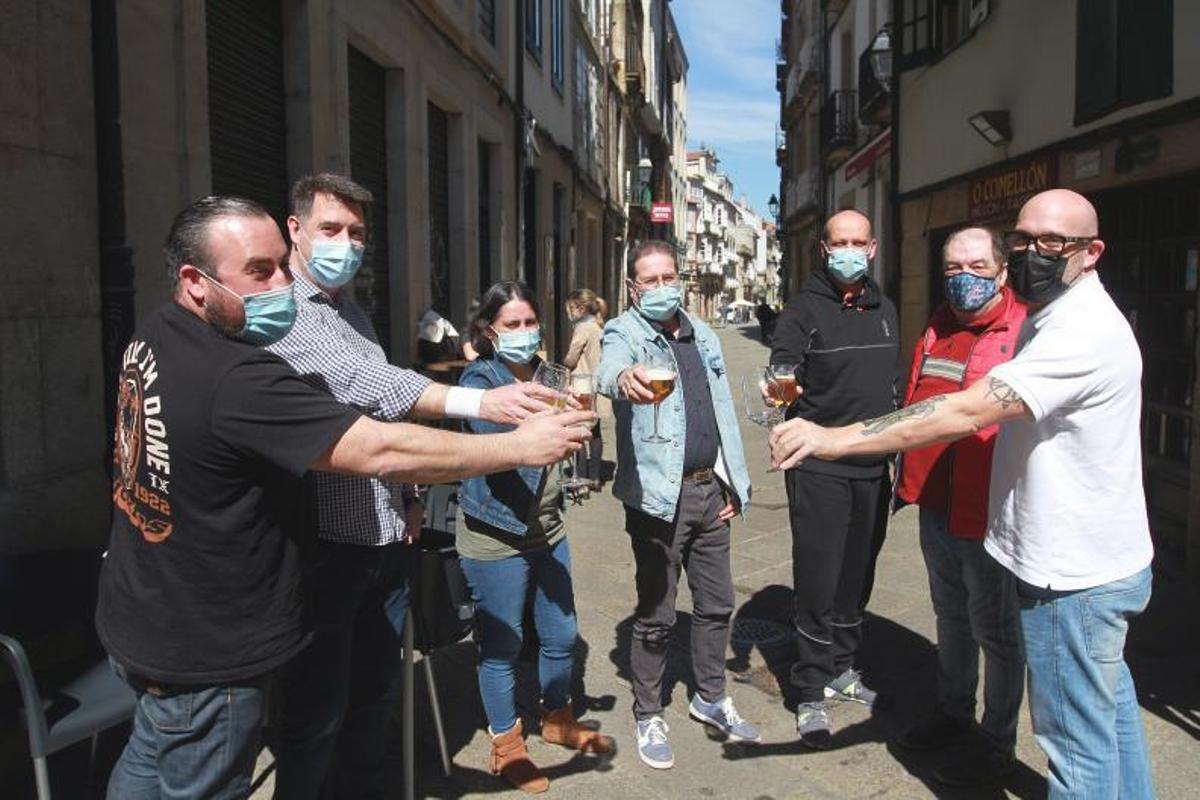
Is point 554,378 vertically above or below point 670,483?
above

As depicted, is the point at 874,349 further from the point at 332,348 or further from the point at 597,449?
the point at 597,449

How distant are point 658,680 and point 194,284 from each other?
2508 mm

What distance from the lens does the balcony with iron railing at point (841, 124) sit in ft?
57.8

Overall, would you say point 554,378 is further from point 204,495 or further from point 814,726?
point 814,726

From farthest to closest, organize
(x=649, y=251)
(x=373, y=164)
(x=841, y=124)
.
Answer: (x=841, y=124)
(x=373, y=164)
(x=649, y=251)

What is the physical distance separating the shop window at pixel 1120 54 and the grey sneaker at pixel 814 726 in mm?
5121

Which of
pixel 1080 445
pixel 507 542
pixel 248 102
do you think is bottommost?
pixel 507 542

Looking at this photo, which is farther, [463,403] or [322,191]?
[322,191]

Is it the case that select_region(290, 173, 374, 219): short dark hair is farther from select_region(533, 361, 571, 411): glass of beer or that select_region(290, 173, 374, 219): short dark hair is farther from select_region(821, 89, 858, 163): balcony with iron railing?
select_region(821, 89, 858, 163): balcony with iron railing

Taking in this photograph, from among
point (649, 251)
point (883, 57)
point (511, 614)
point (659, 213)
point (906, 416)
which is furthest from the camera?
point (659, 213)

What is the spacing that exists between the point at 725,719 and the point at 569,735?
662 millimetres

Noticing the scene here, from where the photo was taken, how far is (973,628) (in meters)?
3.60

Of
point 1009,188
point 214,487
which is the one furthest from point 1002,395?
point 1009,188

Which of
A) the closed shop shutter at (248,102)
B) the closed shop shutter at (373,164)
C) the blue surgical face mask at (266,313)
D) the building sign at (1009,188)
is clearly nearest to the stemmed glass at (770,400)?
the blue surgical face mask at (266,313)
